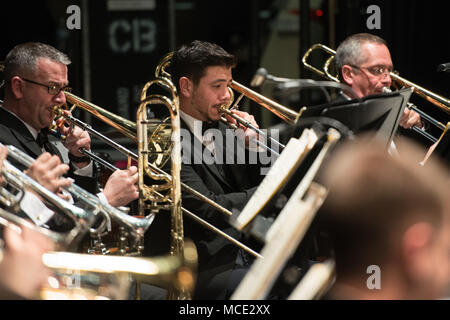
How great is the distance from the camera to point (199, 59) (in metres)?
3.38

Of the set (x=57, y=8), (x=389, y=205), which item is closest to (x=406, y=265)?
(x=389, y=205)

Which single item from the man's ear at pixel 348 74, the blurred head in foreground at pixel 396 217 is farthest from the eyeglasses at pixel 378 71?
the blurred head in foreground at pixel 396 217

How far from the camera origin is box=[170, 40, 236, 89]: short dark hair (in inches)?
133

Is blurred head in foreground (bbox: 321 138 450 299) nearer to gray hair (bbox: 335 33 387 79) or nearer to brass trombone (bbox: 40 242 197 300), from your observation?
brass trombone (bbox: 40 242 197 300)

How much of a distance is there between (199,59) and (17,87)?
915 mm

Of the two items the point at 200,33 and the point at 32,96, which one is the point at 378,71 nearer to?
the point at 32,96

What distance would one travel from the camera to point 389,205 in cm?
152

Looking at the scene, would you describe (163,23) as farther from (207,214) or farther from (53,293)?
(53,293)

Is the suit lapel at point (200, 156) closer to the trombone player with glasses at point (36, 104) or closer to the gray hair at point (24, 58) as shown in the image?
the trombone player with glasses at point (36, 104)

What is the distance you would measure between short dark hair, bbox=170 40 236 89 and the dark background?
7.39ft

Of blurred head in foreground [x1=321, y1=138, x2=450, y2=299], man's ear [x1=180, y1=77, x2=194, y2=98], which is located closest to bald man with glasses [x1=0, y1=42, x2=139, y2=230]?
man's ear [x1=180, y1=77, x2=194, y2=98]

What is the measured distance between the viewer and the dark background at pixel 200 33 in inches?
217

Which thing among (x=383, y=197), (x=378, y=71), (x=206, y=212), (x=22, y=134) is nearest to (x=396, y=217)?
(x=383, y=197)
